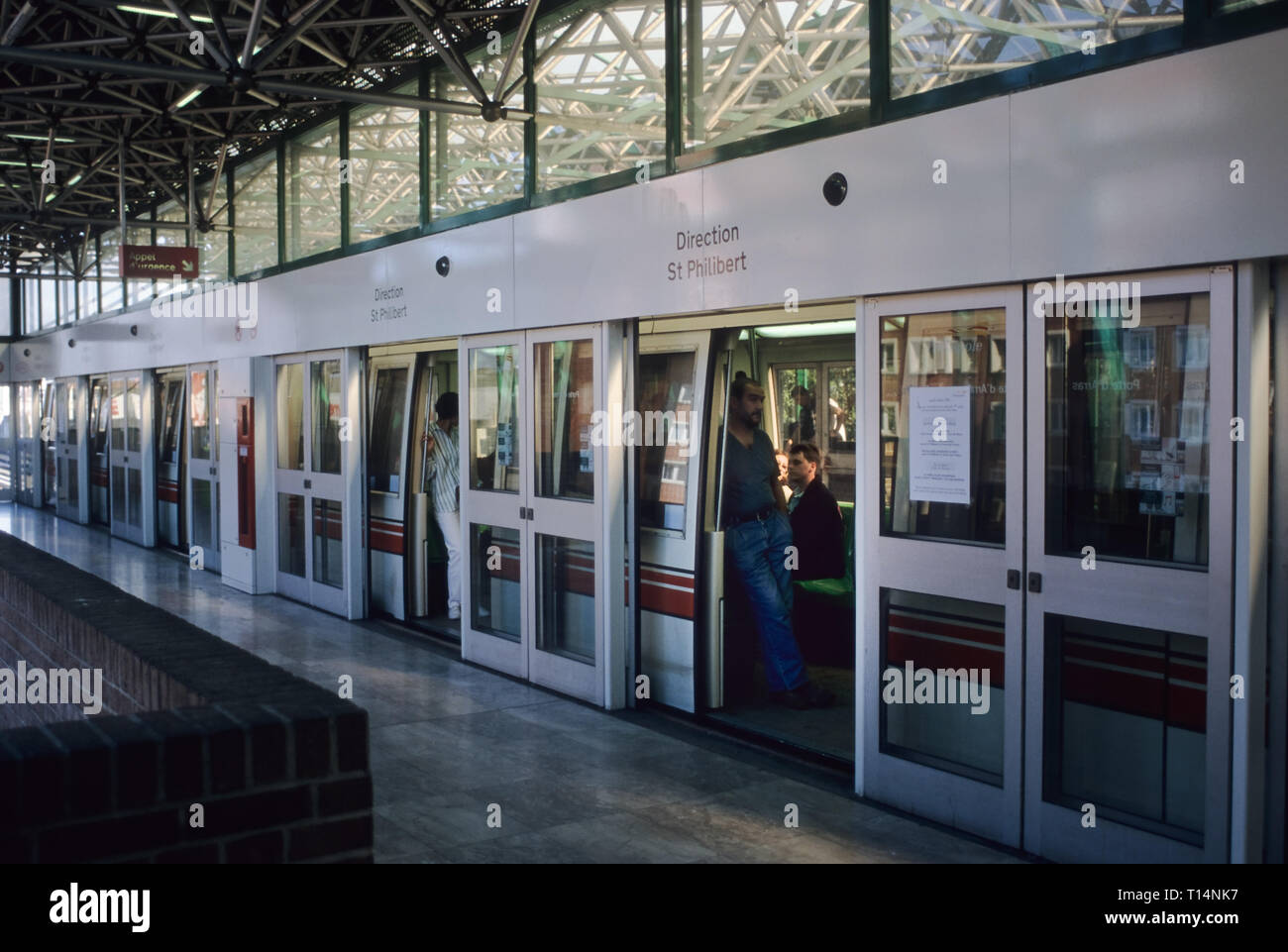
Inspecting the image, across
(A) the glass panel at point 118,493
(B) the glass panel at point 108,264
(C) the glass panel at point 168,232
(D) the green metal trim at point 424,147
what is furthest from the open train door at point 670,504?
(B) the glass panel at point 108,264

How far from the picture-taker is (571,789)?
4.98 m

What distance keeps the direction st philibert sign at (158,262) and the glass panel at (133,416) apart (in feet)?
12.4

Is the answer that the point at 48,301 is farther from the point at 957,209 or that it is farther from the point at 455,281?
the point at 957,209

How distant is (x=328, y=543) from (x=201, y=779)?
7810mm

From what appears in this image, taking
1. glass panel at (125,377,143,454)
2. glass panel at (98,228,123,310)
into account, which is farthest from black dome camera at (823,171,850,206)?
glass panel at (98,228,123,310)

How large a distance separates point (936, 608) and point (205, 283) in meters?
10.0

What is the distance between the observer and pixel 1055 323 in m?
4.07

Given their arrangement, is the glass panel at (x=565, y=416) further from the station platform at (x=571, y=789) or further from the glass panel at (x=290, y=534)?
the glass panel at (x=290, y=534)

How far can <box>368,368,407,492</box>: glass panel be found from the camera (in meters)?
8.98

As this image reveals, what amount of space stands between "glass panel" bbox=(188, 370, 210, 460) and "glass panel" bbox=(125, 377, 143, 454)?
2.32m

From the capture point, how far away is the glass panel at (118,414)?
50.6 ft

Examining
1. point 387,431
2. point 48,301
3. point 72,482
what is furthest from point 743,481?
point 48,301

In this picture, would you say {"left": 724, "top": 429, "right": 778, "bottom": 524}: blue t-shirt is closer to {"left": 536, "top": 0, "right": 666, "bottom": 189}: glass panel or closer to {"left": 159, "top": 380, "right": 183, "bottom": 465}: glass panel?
{"left": 536, "top": 0, "right": 666, "bottom": 189}: glass panel
